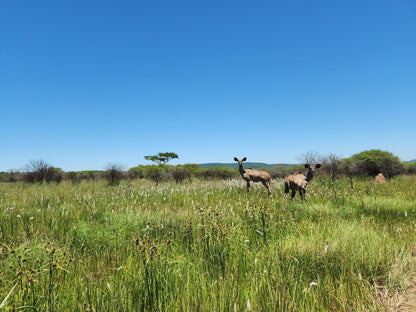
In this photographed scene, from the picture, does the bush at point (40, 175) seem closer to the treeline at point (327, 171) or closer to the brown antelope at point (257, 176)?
the treeline at point (327, 171)

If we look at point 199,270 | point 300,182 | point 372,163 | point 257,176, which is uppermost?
point 372,163

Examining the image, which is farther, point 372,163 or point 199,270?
point 372,163

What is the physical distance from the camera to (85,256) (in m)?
3.61

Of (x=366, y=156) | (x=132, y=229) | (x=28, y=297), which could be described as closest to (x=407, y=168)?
→ (x=366, y=156)

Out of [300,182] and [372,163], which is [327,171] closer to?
[372,163]

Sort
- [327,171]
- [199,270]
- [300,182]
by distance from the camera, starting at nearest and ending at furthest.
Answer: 1. [199,270]
2. [300,182]
3. [327,171]

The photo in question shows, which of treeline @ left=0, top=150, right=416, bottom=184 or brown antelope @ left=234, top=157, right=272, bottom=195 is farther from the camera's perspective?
treeline @ left=0, top=150, right=416, bottom=184

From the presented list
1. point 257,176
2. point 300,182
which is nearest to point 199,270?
point 300,182

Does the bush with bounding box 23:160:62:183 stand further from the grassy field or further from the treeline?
the grassy field

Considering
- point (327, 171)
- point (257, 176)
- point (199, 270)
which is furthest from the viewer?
point (327, 171)

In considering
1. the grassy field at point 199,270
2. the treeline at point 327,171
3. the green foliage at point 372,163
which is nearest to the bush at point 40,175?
the treeline at point 327,171

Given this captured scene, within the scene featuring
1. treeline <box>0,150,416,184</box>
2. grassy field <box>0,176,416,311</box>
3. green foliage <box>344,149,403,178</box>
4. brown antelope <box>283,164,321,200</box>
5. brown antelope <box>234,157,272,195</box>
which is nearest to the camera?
grassy field <box>0,176,416,311</box>

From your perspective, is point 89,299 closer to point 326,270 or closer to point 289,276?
point 289,276

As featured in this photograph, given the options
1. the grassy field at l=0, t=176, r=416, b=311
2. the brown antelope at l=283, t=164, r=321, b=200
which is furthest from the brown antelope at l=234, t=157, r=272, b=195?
the grassy field at l=0, t=176, r=416, b=311
